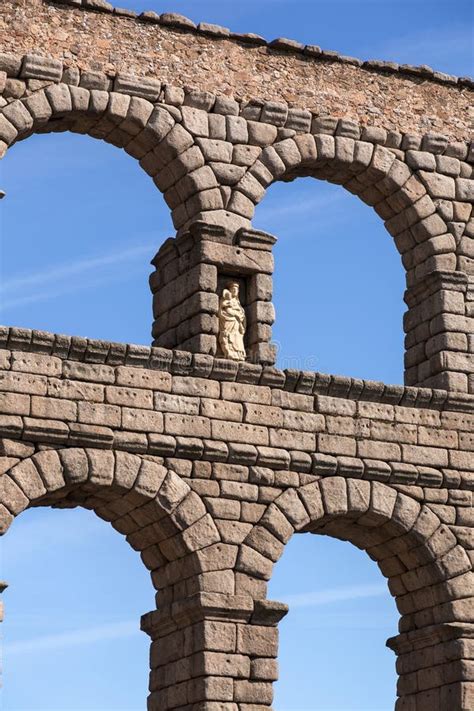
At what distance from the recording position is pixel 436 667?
74.0 feet

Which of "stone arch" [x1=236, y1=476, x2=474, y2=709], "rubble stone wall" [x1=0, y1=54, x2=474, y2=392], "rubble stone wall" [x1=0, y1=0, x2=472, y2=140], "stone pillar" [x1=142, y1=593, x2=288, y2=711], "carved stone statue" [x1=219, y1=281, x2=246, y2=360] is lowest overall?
"stone pillar" [x1=142, y1=593, x2=288, y2=711]

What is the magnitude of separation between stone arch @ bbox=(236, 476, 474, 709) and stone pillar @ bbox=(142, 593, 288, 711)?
47 centimetres

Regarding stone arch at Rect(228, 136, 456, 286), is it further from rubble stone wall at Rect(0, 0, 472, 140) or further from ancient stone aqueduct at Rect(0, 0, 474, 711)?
rubble stone wall at Rect(0, 0, 472, 140)

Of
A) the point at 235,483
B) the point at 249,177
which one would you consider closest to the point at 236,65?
the point at 249,177

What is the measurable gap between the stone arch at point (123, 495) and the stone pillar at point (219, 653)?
68 cm

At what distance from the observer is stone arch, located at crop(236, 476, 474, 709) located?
21844mm

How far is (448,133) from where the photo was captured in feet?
80.9

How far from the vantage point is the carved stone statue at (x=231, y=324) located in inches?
878

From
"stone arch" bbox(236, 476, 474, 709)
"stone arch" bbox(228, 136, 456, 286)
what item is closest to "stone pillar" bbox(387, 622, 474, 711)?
"stone arch" bbox(236, 476, 474, 709)

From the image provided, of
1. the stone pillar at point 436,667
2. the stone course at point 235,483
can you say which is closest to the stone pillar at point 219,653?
the stone course at point 235,483

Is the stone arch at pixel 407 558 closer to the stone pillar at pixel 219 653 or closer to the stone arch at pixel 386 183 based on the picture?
the stone pillar at pixel 219 653

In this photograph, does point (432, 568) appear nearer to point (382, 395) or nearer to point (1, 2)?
point (382, 395)

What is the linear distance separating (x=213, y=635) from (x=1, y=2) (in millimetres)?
7617

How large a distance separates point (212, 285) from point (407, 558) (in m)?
3.94
